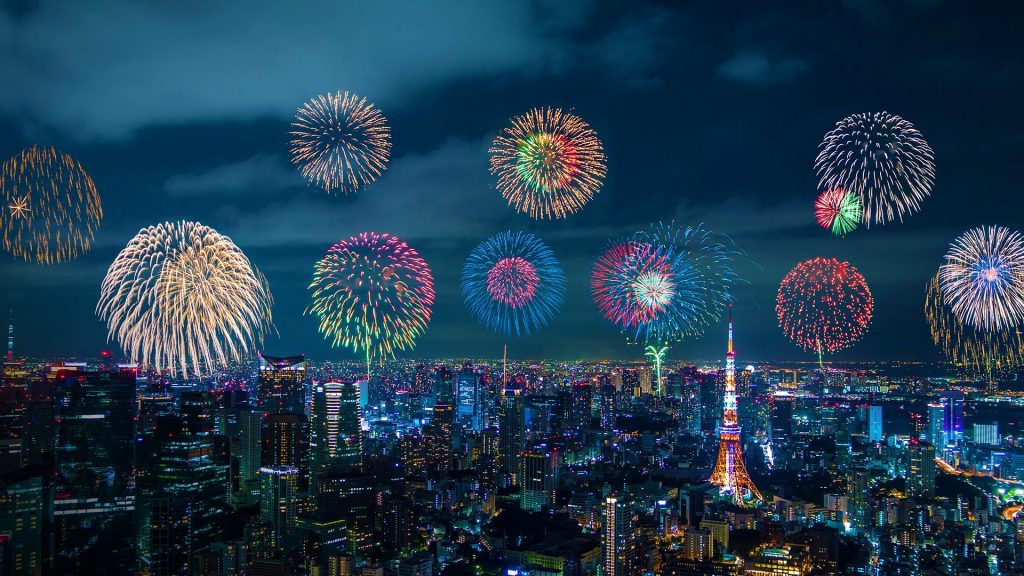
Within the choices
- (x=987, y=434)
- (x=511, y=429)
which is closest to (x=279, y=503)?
→ (x=511, y=429)

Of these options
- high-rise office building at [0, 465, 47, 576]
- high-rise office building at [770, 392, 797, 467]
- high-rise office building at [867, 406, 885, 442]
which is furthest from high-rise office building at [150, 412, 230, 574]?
high-rise office building at [867, 406, 885, 442]

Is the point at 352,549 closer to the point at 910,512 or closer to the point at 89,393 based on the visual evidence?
the point at 89,393

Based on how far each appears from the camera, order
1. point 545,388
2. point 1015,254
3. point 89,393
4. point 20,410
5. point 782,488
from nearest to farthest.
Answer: point 1015,254 < point 20,410 < point 89,393 < point 782,488 < point 545,388

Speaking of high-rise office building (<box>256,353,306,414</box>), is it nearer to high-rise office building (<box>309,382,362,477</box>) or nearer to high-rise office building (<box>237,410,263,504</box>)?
high-rise office building (<box>309,382,362,477</box>)

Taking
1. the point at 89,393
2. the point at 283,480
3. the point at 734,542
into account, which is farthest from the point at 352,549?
the point at 734,542

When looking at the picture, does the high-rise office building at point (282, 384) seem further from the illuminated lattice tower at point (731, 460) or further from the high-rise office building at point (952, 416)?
the high-rise office building at point (952, 416)

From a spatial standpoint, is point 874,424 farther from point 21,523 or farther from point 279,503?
point 21,523
